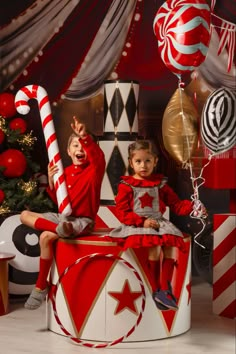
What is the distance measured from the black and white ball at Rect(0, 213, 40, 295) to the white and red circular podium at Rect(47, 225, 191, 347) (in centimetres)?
92

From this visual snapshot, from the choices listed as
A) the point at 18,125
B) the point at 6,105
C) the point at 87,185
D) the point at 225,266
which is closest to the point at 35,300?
the point at 87,185

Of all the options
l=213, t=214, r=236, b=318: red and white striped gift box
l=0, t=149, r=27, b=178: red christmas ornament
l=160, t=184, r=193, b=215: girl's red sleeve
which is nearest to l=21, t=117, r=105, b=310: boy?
l=160, t=184, r=193, b=215: girl's red sleeve

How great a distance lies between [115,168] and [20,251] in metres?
0.88

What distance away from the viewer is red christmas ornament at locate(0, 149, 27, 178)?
467cm

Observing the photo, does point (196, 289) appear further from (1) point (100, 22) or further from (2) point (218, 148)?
(1) point (100, 22)

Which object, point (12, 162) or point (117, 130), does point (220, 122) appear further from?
point (12, 162)

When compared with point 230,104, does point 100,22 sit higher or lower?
higher

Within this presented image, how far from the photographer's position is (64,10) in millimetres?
5324

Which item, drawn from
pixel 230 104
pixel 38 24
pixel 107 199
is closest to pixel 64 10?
pixel 38 24

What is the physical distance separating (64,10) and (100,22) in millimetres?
345

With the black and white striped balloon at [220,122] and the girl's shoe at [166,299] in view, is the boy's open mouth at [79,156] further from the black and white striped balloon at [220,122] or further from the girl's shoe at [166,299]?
the girl's shoe at [166,299]

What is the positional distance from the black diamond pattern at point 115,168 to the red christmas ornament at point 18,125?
2.76ft

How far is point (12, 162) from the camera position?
15.3 feet

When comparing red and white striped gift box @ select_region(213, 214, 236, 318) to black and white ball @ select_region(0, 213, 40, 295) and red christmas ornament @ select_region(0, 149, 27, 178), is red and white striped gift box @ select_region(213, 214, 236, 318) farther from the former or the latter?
red christmas ornament @ select_region(0, 149, 27, 178)
